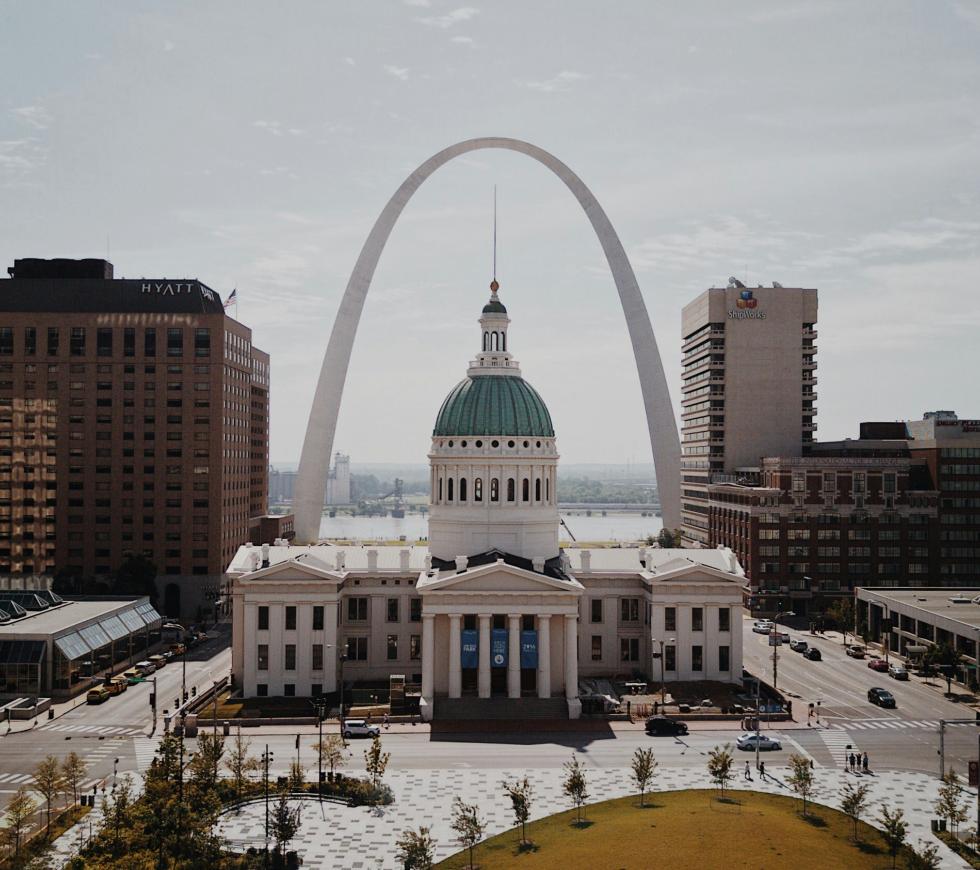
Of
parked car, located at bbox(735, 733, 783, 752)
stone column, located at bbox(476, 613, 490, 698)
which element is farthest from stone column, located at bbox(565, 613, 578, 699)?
parked car, located at bbox(735, 733, 783, 752)

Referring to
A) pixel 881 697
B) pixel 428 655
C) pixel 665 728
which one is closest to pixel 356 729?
pixel 428 655

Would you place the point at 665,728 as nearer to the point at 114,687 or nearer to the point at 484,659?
the point at 484,659

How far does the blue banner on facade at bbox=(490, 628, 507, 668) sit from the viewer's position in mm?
92938

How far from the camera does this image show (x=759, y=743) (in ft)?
252

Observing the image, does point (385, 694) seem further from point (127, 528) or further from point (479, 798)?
point (127, 528)

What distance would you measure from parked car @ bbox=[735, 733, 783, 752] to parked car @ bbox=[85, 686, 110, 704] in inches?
2296

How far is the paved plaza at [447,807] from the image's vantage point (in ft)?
188

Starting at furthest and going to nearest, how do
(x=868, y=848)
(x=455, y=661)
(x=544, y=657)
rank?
(x=544, y=657), (x=455, y=661), (x=868, y=848)

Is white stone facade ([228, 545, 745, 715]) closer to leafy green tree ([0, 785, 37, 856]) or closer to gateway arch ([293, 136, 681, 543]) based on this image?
leafy green tree ([0, 785, 37, 856])

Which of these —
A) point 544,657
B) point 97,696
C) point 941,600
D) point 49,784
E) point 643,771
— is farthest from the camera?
point 941,600

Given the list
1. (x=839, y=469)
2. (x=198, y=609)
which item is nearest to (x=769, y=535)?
(x=839, y=469)

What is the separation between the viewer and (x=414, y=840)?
52375 millimetres

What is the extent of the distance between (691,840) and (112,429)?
11713 centimetres

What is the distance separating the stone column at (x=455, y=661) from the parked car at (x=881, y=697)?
38064mm
